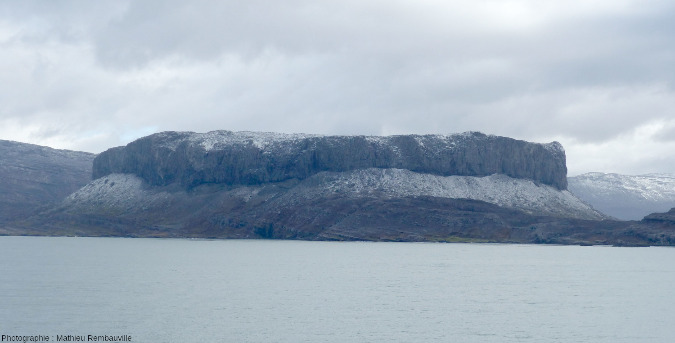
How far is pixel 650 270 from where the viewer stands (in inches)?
6909

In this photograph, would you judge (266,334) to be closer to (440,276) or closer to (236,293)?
(236,293)

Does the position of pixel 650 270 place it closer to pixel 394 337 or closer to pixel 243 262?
pixel 243 262

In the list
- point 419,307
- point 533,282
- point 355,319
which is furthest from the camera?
point 533,282

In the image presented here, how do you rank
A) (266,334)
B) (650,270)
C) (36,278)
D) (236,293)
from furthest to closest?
(650,270)
(36,278)
(236,293)
(266,334)

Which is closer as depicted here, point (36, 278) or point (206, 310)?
point (206, 310)

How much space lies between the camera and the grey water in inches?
3255

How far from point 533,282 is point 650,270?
158ft

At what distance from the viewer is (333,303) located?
10488cm

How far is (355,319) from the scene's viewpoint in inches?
3600

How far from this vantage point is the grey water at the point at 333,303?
82688mm

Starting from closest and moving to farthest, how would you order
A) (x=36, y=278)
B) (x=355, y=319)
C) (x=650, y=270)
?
(x=355, y=319) → (x=36, y=278) → (x=650, y=270)

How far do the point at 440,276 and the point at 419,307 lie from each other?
46910 millimetres

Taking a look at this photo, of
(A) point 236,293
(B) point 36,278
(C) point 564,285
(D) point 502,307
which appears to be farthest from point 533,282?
(B) point 36,278

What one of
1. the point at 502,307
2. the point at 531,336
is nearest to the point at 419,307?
the point at 502,307
